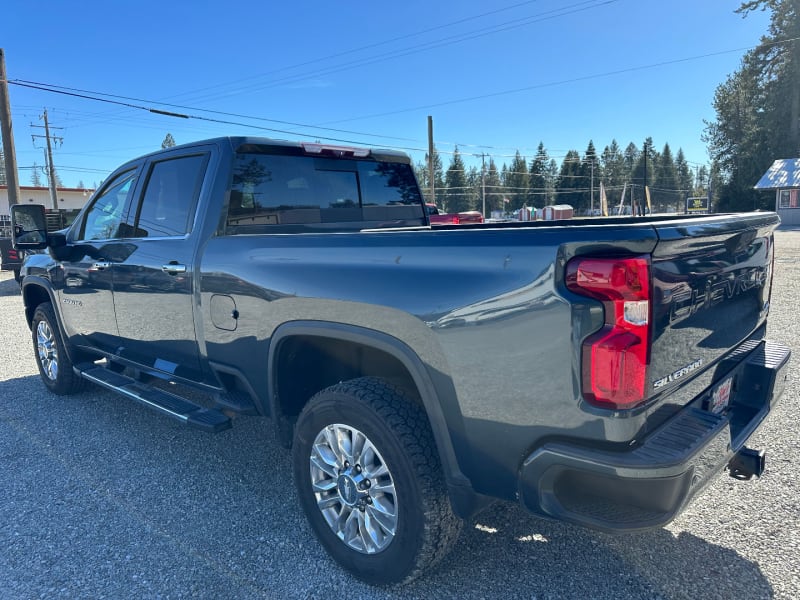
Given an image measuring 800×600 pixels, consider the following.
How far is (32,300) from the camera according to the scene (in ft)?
18.4

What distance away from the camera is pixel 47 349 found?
5391 millimetres

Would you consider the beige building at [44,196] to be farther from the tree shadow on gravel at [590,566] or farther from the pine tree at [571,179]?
the pine tree at [571,179]

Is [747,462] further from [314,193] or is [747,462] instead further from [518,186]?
[518,186]

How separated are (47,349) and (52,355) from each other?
12 centimetres

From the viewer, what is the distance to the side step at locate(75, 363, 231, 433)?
3.20m

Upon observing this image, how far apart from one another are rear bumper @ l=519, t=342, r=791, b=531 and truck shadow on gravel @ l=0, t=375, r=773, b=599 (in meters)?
0.70

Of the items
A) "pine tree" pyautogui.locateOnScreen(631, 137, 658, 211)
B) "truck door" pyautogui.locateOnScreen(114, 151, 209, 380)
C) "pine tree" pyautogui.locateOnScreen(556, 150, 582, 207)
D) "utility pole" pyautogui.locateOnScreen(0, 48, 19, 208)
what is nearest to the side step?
"truck door" pyautogui.locateOnScreen(114, 151, 209, 380)

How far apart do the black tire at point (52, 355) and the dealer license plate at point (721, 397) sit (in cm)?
507

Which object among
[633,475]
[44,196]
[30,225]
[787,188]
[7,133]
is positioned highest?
[44,196]

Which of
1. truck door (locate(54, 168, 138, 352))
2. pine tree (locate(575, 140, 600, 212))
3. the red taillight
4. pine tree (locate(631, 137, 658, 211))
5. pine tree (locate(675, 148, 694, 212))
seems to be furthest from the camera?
pine tree (locate(675, 148, 694, 212))

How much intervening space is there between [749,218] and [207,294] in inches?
108

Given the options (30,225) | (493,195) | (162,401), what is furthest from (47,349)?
(493,195)

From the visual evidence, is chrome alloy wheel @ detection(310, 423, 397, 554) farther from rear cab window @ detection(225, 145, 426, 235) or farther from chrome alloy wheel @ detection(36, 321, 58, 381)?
chrome alloy wheel @ detection(36, 321, 58, 381)

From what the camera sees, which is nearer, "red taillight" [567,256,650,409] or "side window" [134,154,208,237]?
"red taillight" [567,256,650,409]
